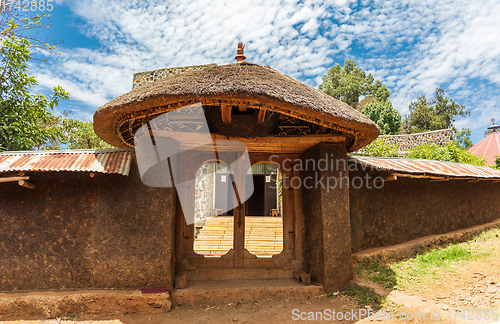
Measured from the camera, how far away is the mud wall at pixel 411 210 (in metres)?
5.51

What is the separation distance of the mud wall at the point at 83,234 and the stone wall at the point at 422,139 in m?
15.3

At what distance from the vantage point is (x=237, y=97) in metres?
3.59

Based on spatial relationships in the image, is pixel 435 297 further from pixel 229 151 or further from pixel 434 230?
pixel 229 151

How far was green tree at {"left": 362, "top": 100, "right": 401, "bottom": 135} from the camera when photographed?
70.0 ft

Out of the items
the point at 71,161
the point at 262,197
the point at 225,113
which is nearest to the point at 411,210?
the point at 225,113

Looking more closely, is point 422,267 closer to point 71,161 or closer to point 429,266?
point 429,266

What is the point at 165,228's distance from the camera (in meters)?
4.29

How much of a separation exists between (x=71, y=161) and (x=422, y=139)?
17863mm

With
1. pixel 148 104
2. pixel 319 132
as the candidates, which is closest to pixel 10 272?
pixel 148 104

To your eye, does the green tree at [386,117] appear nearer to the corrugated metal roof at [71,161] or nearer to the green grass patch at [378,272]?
the green grass patch at [378,272]

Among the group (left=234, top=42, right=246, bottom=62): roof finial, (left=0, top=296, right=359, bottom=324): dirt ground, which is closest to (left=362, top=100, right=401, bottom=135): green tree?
(left=234, top=42, right=246, bottom=62): roof finial

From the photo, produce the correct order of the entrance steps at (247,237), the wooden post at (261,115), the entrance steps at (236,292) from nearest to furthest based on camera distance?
the wooden post at (261,115), the entrance steps at (236,292), the entrance steps at (247,237)

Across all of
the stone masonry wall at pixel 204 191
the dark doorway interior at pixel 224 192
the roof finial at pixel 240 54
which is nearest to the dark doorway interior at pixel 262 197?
the dark doorway interior at pixel 224 192

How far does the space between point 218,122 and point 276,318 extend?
284cm
